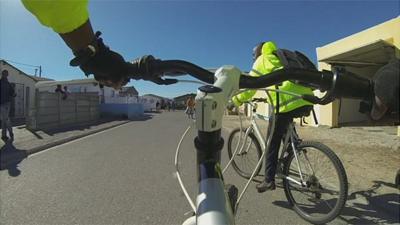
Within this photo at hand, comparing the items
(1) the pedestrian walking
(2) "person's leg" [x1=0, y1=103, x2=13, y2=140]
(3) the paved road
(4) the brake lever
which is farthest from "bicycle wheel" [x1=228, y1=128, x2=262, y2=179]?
(2) "person's leg" [x1=0, y1=103, x2=13, y2=140]

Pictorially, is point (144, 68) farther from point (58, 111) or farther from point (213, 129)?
point (58, 111)

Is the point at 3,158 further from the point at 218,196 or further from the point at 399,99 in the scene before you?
the point at 399,99

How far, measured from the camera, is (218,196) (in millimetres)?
1091

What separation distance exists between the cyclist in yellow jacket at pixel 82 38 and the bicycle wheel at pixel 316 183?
10.2 ft

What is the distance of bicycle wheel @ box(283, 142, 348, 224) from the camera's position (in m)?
3.68

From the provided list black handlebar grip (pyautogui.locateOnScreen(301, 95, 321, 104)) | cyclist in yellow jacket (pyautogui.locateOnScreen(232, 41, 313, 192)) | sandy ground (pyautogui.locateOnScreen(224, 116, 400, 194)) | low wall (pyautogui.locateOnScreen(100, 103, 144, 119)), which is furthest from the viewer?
low wall (pyautogui.locateOnScreen(100, 103, 144, 119))

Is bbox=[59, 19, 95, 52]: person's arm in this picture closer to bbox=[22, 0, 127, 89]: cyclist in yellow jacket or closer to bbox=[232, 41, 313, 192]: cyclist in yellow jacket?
bbox=[22, 0, 127, 89]: cyclist in yellow jacket

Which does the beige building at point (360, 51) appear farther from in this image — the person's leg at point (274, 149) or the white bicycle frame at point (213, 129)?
the white bicycle frame at point (213, 129)

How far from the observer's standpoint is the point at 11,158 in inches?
321

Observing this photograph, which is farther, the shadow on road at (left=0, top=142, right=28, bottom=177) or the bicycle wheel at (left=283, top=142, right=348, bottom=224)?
the shadow on road at (left=0, top=142, right=28, bottom=177)

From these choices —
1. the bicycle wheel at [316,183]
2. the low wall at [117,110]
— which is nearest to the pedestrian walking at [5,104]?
the bicycle wheel at [316,183]

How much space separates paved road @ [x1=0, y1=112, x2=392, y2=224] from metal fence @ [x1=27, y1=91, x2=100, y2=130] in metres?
7.25

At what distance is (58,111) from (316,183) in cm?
1565

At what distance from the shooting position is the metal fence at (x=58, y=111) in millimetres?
14719
